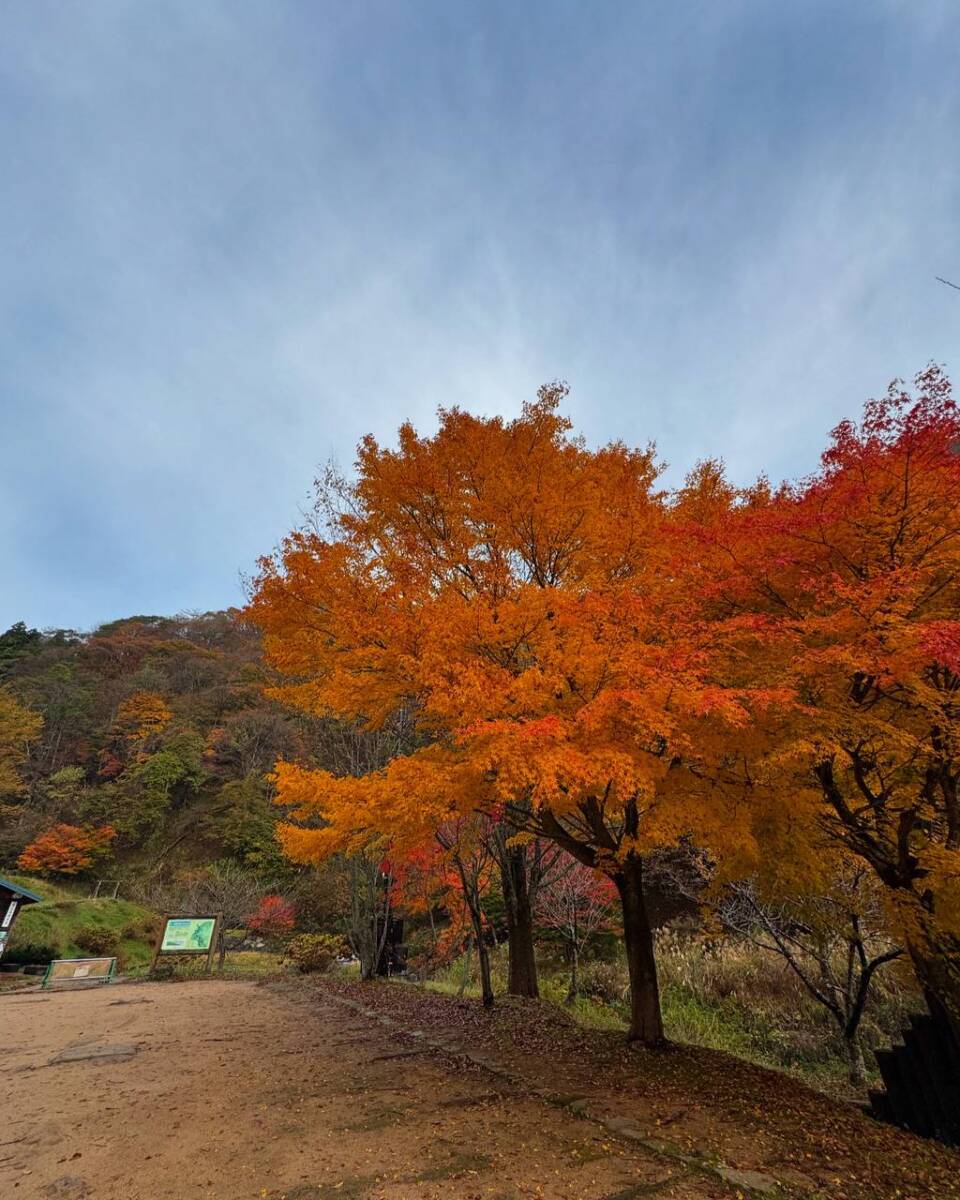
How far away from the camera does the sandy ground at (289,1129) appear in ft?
12.1

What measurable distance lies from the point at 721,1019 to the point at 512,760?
10.7 metres

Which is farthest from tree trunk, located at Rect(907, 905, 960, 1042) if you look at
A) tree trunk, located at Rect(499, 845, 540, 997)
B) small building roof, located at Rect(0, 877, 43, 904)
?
small building roof, located at Rect(0, 877, 43, 904)

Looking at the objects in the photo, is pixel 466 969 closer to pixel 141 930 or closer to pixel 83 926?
pixel 141 930

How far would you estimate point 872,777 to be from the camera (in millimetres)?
6461

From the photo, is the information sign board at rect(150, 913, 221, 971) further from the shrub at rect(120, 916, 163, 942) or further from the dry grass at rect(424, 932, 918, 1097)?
the shrub at rect(120, 916, 163, 942)

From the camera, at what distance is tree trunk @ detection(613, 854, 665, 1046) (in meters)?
7.04

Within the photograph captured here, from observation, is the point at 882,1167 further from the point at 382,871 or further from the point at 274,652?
the point at 382,871

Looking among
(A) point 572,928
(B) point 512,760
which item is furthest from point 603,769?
(A) point 572,928

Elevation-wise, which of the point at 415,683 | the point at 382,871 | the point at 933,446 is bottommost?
the point at 382,871

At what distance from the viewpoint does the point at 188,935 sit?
16.5 meters

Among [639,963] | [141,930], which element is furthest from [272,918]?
[639,963]

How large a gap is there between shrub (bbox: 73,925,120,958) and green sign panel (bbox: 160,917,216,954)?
247 inches

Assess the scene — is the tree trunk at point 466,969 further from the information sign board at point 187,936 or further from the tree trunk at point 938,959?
the tree trunk at point 938,959

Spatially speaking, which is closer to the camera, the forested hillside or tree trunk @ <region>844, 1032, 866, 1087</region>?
tree trunk @ <region>844, 1032, 866, 1087</region>
